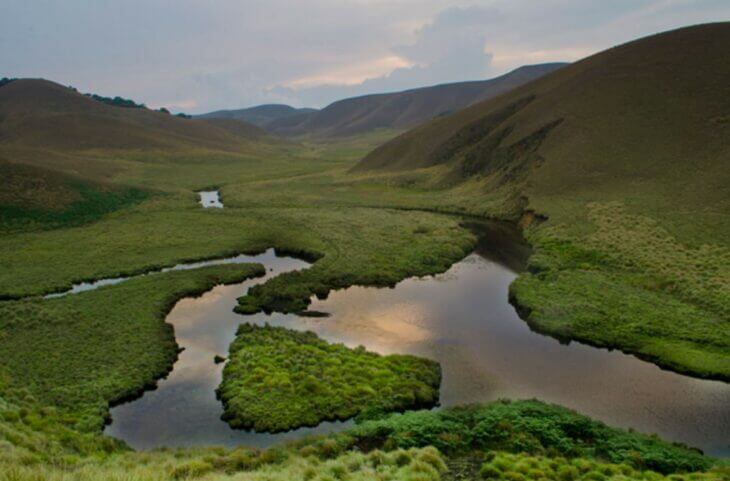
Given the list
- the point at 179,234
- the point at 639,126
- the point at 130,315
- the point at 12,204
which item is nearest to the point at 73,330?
the point at 130,315

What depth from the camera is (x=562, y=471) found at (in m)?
16.9

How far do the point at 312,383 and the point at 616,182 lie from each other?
53950 millimetres

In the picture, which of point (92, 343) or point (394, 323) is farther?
point (394, 323)

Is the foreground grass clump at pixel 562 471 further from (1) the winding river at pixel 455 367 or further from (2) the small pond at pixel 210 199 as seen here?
(2) the small pond at pixel 210 199

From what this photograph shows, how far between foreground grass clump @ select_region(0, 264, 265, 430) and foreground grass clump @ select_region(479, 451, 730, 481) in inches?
637

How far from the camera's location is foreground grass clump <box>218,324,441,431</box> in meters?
22.5

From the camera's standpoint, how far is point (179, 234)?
55.6m

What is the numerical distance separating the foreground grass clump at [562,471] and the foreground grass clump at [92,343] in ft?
53.1

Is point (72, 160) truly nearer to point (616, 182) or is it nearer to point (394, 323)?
point (394, 323)

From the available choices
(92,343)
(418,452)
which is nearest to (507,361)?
(418,452)

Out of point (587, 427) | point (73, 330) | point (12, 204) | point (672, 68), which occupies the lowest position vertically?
point (587, 427)

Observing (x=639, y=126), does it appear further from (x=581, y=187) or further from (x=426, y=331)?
(x=426, y=331)

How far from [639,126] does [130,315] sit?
7361cm

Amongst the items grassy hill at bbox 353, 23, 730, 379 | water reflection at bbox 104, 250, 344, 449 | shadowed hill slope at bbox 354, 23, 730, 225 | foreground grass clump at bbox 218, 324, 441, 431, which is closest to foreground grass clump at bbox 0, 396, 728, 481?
water reflection at bbox 104, 250, 344, 449
